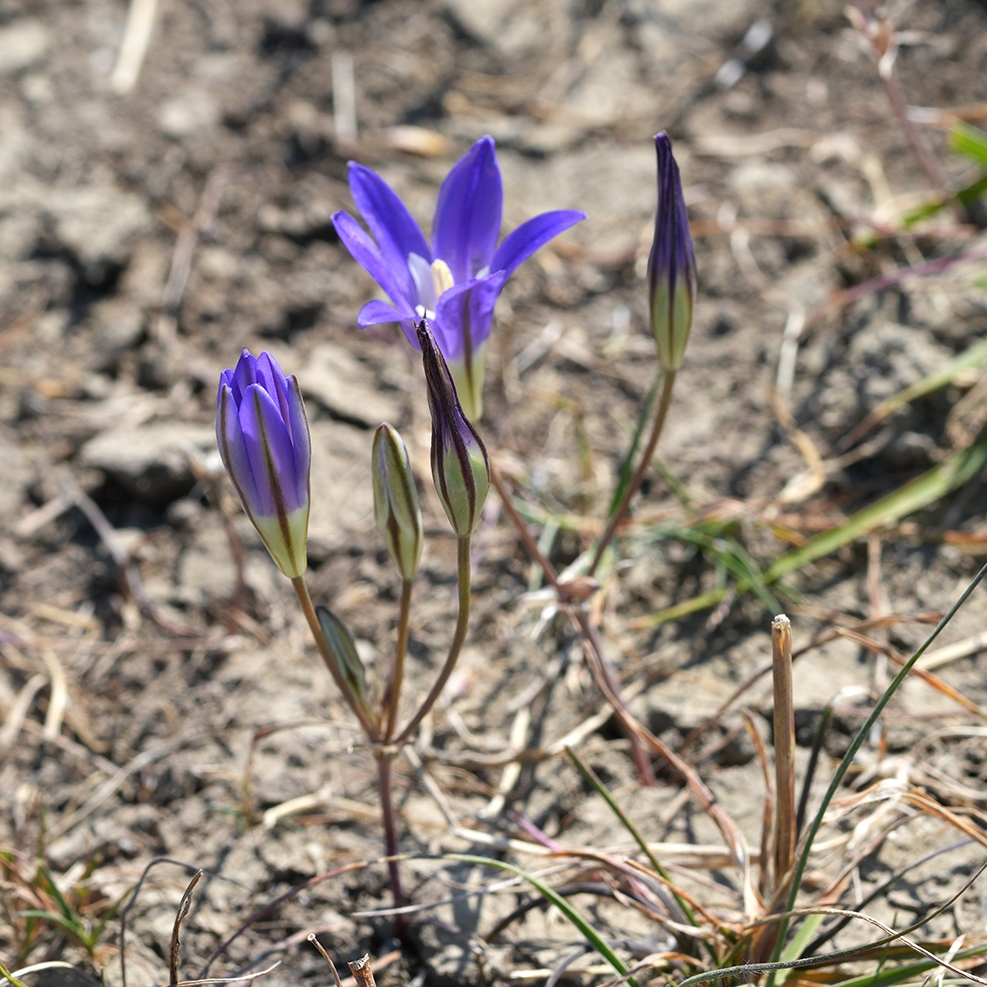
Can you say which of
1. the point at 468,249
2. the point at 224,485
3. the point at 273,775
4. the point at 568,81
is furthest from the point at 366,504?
the point at 568,81

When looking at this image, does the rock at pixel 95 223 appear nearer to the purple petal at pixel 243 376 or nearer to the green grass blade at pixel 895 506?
the purple petal at pixel 243 376

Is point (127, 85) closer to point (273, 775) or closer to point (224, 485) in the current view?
point (224, 485)

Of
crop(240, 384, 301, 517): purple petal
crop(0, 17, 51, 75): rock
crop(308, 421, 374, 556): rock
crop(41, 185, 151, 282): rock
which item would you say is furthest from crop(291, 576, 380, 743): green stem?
crop(0, 17, 51, 75): rock

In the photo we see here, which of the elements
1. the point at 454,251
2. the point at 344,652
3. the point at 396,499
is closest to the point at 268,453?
the point at 396,499

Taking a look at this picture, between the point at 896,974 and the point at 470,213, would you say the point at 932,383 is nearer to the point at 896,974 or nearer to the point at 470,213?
the point at 470,213

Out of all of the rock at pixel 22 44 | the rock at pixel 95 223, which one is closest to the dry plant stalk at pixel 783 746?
the rock at pixel 95 223

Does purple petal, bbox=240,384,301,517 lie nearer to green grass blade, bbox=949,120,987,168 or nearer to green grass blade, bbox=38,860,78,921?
green grass blade, bbox=38,860,78,921
